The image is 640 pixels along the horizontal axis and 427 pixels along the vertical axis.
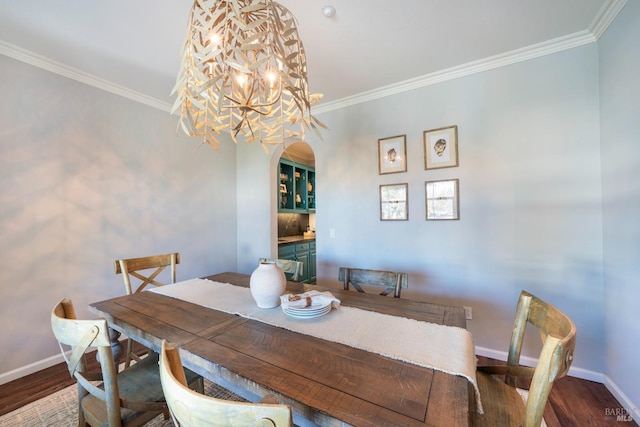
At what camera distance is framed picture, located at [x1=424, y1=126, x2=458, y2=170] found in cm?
241

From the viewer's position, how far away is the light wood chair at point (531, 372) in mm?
722

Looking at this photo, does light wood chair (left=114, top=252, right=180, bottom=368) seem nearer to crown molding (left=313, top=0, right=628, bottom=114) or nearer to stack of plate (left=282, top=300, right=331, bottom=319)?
stack of plate (left=282, top=300, right=331, bottom=319)

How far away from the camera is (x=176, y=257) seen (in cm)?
228

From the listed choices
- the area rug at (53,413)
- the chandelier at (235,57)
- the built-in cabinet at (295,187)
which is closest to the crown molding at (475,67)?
the chandelier at (235,57)

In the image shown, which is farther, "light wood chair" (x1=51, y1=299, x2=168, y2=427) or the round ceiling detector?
the round ceiling detector

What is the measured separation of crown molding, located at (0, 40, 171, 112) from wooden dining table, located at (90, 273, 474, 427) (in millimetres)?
2229

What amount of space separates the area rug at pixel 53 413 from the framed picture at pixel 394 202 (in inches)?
80.5

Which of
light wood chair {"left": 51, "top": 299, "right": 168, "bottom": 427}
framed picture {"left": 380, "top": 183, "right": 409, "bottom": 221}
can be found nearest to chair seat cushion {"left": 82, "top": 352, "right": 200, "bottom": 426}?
light wood chair {"left": 51, "top": 299, "right": 168, "bottom": 427}

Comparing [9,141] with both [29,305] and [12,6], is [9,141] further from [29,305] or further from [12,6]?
[29,305]

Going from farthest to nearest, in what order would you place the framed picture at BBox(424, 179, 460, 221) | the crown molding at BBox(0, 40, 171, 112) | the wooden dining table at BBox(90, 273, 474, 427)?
the framed picture at BBox(424, 179, 460, 221) < the crown molding at BBox(0, 40, 171, 112) < the wooden dining table at BBox(90, 273, 474, 427)

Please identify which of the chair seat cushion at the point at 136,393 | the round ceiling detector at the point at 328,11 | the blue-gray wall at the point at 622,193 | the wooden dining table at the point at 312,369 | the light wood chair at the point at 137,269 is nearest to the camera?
the wooden dining table at the point at 312,369

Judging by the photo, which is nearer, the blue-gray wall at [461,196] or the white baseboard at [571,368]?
the blue-gray wall at [461,196]

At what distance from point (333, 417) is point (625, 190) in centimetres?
226

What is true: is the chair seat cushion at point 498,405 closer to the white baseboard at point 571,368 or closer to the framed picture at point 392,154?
the white baseboard at point 571,368
